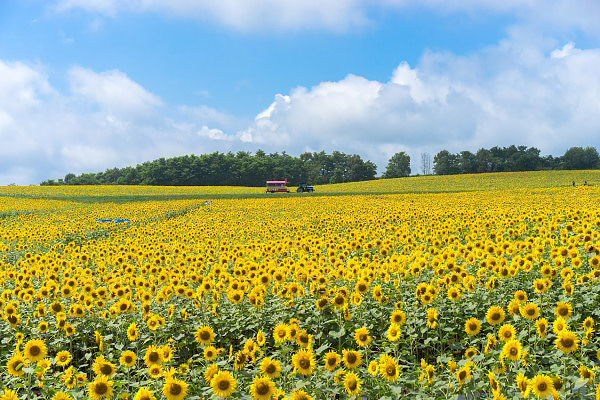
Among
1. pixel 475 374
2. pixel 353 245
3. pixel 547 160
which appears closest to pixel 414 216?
pixel 353 245

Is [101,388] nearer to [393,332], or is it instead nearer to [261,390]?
[261,390]

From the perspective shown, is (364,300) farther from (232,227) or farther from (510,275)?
(232,227)

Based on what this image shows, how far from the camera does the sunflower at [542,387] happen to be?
3.91m

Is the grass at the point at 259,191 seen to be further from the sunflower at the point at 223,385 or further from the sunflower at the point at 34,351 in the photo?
the sunflower at the point at 223,385

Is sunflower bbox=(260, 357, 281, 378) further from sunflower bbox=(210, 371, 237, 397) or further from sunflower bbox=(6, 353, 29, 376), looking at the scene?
sunflower bbox=(6, 353, 29, 376)

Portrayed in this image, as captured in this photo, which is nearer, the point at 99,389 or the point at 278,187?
the point at 99,389

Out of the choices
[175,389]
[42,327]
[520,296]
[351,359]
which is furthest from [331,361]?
[42,327]

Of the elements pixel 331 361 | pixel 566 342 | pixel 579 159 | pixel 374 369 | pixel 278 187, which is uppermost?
pixel 579 159

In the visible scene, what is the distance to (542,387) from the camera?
3.93 meters

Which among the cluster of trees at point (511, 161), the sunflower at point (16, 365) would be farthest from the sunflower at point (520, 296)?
the cluster of trees at point (511, 161)

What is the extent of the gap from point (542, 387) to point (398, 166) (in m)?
155

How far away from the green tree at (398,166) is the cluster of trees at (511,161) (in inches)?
447

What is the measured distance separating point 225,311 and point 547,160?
482 ft

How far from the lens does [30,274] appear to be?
9516mm
